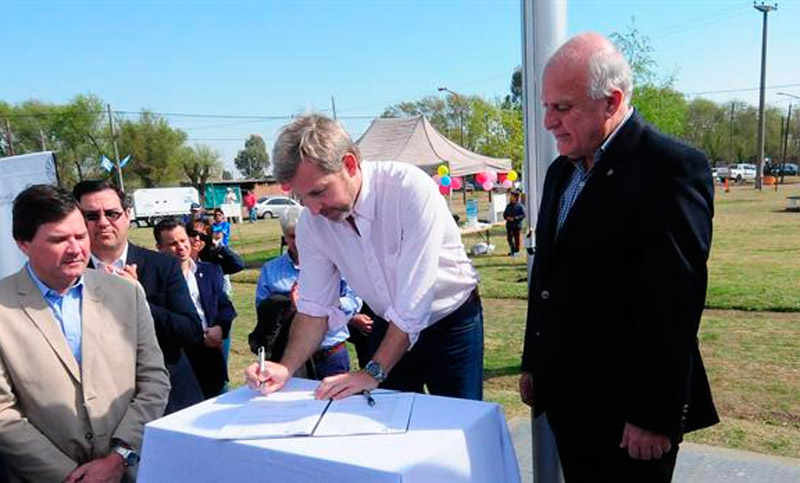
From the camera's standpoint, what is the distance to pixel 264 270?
3752 millimetres

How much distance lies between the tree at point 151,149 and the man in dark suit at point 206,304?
5447 centimetres

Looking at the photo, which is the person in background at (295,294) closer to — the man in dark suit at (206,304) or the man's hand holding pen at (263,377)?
the man in dark suit at (206,304)

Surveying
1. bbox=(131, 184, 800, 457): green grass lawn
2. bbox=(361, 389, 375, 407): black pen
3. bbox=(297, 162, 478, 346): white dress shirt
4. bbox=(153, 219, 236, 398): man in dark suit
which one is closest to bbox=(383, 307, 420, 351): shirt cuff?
bbox=(297, 162, 478, 346): white dress shirt

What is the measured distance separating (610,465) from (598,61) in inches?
47.7

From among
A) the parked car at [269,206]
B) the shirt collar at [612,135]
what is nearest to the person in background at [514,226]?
the shirt collar at [612,135]

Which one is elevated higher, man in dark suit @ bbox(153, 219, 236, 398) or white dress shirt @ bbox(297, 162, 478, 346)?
white dress shirt @ bbox(297, 162, 478, 346)

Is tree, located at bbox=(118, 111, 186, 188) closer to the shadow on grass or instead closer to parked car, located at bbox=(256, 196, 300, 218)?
parked car, located at bbox=(256, 196, 300, 218)

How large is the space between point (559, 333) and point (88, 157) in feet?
196

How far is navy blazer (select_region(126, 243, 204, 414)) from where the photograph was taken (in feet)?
8.81

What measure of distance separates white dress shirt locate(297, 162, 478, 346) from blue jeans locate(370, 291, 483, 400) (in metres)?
0.07

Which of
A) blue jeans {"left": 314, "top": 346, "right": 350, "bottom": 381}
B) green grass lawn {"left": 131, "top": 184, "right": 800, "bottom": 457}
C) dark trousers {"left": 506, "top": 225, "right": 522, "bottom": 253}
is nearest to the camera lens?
blue jeans {"left": 314, "top": 346, "right": 350, "bottom": 381}

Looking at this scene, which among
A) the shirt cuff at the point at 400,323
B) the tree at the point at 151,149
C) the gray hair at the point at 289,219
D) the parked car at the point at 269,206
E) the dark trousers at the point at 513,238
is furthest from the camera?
the tree at the point at 151,149

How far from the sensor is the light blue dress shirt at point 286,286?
11.6 ft

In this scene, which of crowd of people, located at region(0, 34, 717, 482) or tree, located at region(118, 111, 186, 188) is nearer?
crowd of people, located at region(0, 34, 717, 482)
